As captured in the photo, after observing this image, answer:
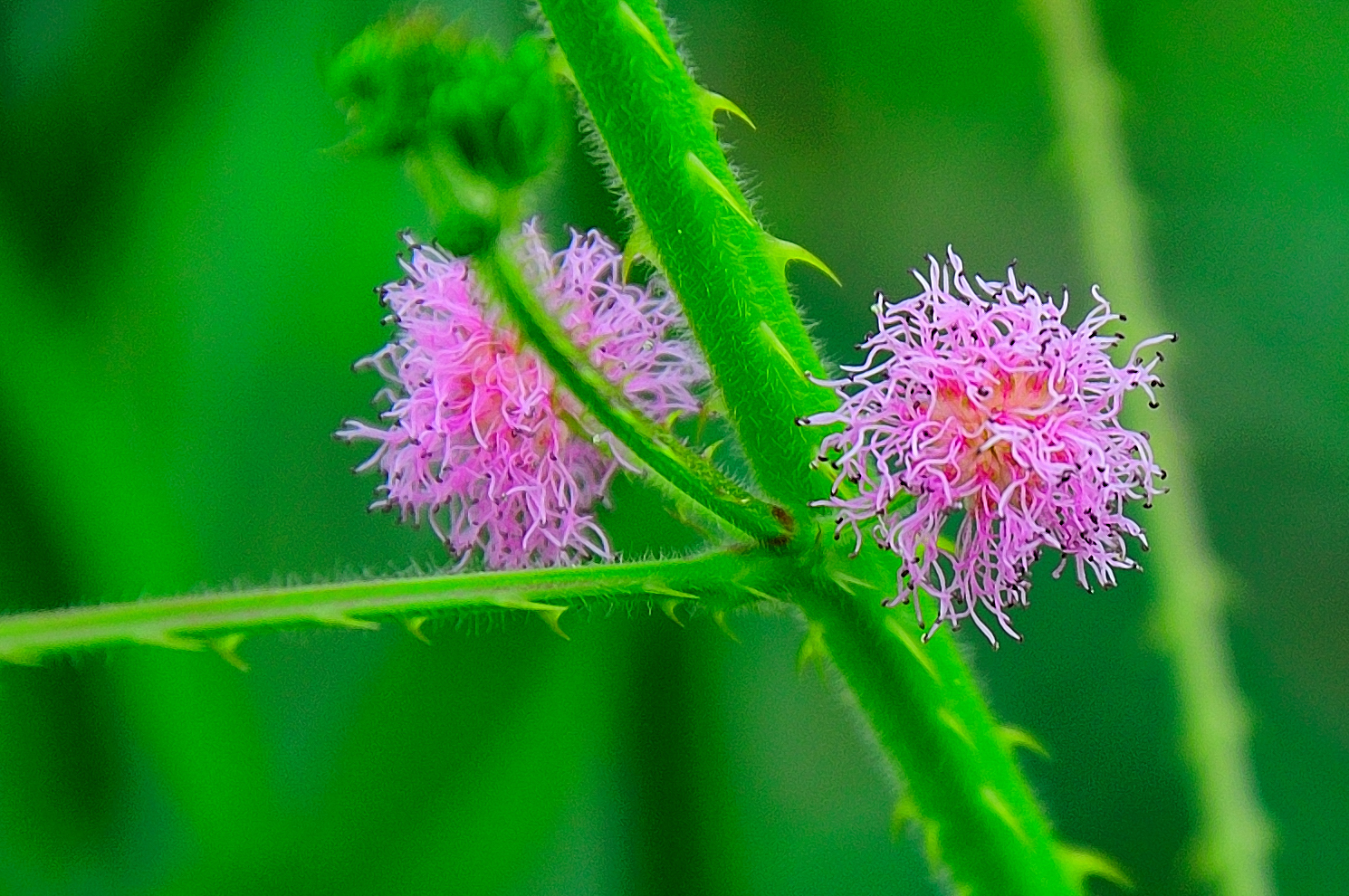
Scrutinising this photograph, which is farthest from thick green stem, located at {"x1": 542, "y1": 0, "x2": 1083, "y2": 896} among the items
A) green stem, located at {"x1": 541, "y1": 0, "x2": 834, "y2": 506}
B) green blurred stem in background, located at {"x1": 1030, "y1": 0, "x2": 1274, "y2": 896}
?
green blurred stem in background, located at {"x1": 1030, "y1": 0, "x2": 1274, "y2": 896}

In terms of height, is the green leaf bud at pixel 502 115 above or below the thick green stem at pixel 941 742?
above

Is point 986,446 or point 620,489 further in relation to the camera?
point 620,489

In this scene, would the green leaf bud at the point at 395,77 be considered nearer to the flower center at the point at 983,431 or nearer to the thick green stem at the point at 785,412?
the thick green stem at the point at 785,412

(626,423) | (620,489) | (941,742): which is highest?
(620,489)

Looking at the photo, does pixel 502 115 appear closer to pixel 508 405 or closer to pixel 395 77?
pixel 395 77

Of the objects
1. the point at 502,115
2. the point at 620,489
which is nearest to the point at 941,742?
the point at 502,115

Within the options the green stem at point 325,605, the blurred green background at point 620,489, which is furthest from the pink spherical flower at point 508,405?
the blurred green background at point 620,489

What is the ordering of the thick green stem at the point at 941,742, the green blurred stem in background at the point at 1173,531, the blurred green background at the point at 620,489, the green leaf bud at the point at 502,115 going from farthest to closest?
the blurred green background at the point at 620,489 → the green blurred stem in background at the point at 1173,531 → the thick green stem at the point at 941,742 → the green leaf bud at the point at 502,115

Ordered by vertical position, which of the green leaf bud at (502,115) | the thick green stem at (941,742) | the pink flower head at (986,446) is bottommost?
the thick green stem at (941,742)
